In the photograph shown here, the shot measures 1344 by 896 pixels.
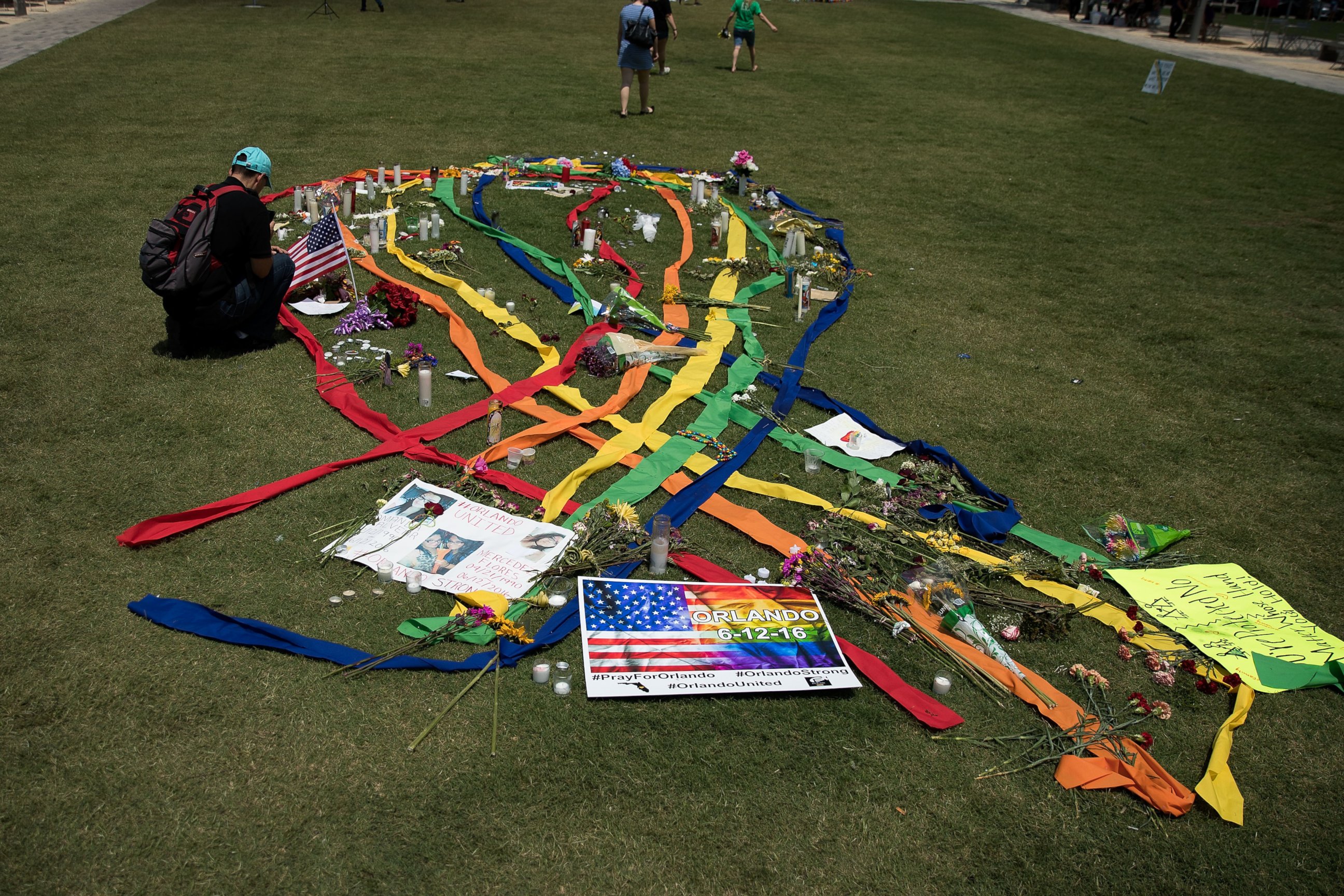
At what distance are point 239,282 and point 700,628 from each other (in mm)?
4427

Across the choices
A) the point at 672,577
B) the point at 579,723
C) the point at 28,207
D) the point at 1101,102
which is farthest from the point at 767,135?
the point at 579,723

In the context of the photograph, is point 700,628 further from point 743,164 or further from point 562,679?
point 743,164

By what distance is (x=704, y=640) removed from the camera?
447 cm

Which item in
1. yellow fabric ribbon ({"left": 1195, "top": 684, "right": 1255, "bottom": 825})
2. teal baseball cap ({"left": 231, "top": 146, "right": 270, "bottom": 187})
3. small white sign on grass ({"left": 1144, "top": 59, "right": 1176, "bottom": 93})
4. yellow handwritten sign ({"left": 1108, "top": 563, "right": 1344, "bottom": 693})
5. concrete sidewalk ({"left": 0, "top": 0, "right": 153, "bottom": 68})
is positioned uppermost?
small white sign on grass ({"left": 1144, "top": 59, "right": 1176, "bottom": 93})

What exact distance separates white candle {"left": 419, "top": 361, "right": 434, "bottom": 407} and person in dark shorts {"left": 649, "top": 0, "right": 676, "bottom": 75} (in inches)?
533

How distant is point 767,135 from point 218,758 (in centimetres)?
1295

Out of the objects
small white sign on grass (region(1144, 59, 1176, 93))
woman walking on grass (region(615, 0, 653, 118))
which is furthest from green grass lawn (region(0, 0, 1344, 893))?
small white sign on grass (region(1144, 59, 1176, 93))

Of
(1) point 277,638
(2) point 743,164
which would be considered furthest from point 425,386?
(2) point 743,164

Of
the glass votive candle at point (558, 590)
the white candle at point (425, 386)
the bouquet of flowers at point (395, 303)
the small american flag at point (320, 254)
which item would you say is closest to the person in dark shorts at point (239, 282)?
the small american flag at point (320, 254)

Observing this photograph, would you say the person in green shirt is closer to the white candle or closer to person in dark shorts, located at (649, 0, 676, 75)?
person in dark shorts, located at (649, 0, 676, 75)

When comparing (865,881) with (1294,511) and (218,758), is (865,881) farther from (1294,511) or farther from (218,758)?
(1294,511)

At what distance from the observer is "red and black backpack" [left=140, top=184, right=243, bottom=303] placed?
20.3 ft

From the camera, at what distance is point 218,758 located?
364cm

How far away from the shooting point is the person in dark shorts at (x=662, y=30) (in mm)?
17422
